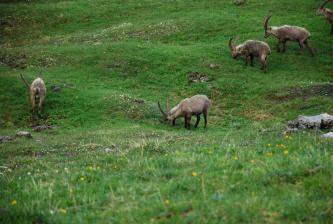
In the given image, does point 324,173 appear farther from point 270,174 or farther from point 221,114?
point 221,114

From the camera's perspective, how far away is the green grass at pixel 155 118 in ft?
28.8

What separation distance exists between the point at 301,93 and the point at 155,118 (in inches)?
307

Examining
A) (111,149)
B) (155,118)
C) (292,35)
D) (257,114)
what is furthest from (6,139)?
(292,35)

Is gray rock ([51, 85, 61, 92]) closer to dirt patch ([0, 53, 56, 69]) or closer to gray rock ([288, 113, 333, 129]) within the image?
dirt patch ([0, 53, 56, 69])

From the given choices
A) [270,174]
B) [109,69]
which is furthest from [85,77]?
[270,174]

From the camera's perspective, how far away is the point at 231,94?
2967 centimetres

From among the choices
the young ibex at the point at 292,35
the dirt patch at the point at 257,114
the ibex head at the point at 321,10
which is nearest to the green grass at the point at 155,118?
the dirt patch at the point at 257,114

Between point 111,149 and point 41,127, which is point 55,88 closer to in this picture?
point 41,127

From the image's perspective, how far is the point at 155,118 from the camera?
25.9 meters

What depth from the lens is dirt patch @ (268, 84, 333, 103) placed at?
27422mm

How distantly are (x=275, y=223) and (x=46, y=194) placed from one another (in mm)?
3971

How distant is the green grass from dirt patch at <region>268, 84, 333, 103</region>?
0.13 meters

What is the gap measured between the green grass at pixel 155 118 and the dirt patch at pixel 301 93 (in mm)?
133

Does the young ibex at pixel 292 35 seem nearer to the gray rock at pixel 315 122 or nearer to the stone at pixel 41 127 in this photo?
the gray rock at pixel 315 122
